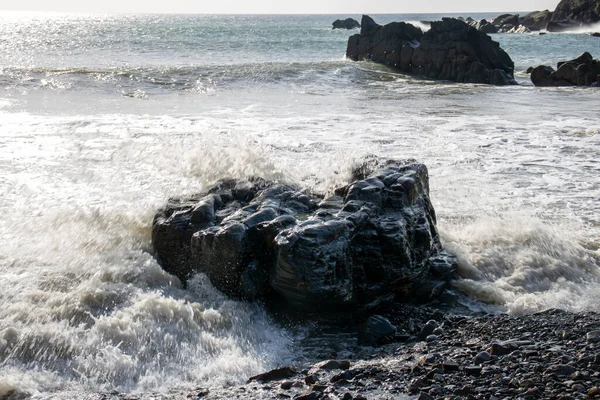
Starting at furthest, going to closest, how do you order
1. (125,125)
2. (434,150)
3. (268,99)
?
(268,99), (125,125), (434,150)

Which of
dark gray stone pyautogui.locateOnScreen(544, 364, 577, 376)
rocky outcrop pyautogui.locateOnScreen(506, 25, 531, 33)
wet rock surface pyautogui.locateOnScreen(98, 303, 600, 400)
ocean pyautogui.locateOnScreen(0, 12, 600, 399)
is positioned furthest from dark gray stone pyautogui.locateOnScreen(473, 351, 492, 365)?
rocky outcrop pyautogui.locateOnScreen(506, 25, 531, 33)

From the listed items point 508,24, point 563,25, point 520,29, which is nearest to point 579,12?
point 563,25

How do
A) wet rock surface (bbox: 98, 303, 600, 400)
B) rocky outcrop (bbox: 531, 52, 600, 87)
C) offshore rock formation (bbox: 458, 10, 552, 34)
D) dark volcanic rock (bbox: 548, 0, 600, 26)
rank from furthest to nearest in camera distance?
offshore rock formation (bbox: 458, 10, 552, 34)
dark volcanic rock (bbox: 548, 0, 600, 26)
rocky outcrop (bbox: 531, 52, 600, 87)
wet rock surface (bbox: 98, 303, 600, 400)

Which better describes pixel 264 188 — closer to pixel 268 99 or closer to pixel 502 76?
pixel 268 99

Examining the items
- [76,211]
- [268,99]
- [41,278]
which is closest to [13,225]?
[76,211]

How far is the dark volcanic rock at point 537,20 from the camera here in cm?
7412

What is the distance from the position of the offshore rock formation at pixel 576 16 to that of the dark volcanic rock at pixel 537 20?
128 centimetres

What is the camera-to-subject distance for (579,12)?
233 feet

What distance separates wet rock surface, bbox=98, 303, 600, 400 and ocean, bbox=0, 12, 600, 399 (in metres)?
0.41

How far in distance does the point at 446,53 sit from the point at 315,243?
26356mm

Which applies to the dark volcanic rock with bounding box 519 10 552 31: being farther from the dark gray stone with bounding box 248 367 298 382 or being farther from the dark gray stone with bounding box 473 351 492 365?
the dark gray stone with bounding box 248 367 298 382

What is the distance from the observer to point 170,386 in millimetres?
4535

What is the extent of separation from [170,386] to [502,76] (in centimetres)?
2523

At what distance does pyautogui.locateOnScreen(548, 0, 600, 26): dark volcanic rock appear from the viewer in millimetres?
69494
